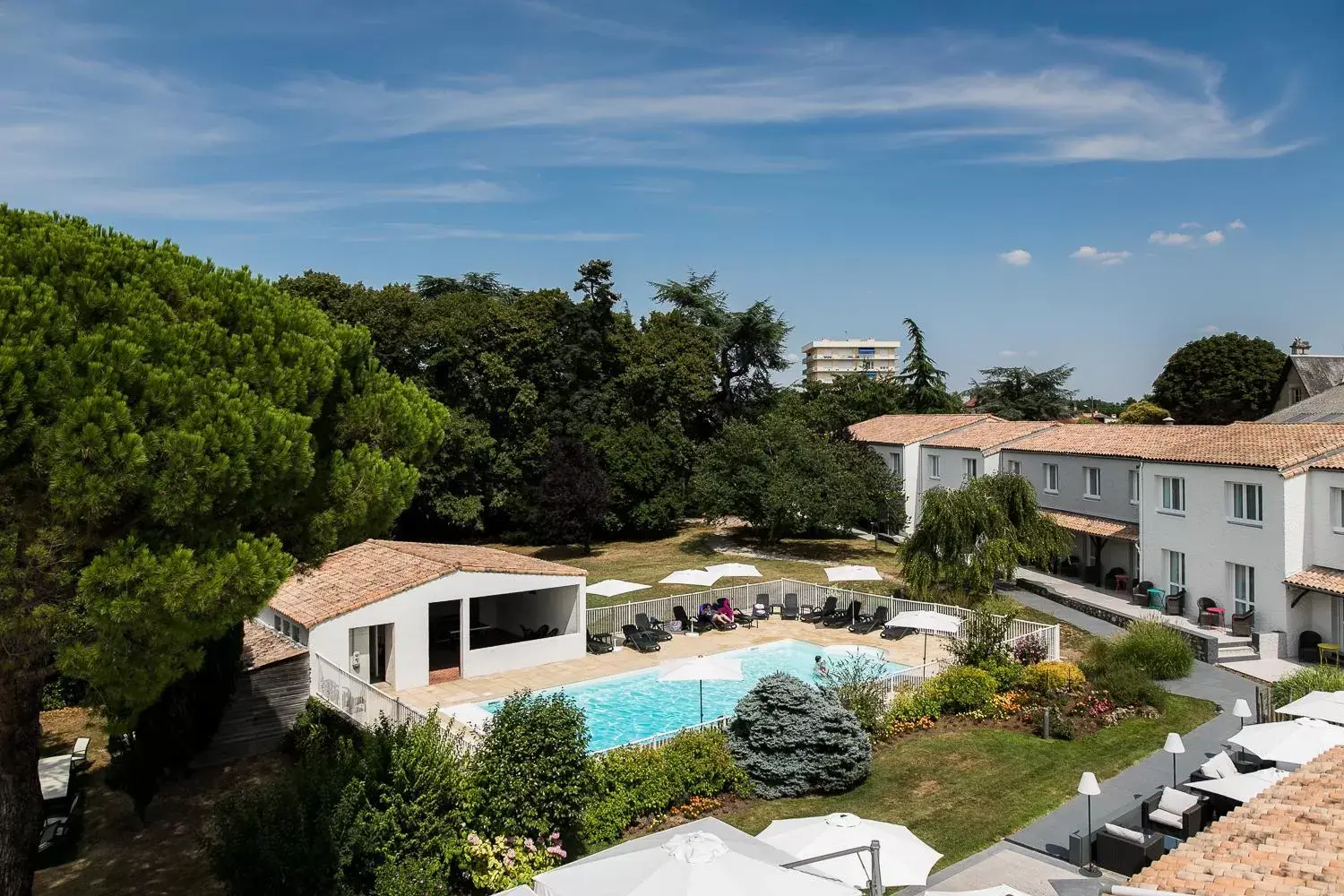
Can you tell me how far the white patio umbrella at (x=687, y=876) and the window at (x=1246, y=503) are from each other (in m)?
23.4

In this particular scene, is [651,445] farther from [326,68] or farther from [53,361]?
[53,361]

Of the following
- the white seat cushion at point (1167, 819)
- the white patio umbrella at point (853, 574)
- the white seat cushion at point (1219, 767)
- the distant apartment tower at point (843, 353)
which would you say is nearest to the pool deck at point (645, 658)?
the white patio umbrella at point (853, 574)

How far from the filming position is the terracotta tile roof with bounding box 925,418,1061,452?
41.5m

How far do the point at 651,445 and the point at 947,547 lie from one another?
2187cm

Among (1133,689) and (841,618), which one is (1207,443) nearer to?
(1133,689)

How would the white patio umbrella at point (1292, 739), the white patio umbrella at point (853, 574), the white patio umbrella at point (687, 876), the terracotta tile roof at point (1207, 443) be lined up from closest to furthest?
the white patio umbrella at point (687, 876) < the white patio umbrella at point (1292, 739) < the terracotta tile roof at point (1207, 443) < the white patio umbrella at point (853, 574)

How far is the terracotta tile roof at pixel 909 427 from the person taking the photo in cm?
4625

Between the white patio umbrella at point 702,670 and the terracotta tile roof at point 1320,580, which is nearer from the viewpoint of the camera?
the white patio umbrella at point 702,670

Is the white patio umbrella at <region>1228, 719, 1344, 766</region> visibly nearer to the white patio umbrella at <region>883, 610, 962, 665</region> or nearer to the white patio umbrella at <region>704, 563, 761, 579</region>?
the white patio umbrella at <region>883, 610, 962, 665</region>

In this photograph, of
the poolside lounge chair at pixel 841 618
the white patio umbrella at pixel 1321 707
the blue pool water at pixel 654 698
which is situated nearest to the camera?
the white patio umbrella at pixel 1321 707

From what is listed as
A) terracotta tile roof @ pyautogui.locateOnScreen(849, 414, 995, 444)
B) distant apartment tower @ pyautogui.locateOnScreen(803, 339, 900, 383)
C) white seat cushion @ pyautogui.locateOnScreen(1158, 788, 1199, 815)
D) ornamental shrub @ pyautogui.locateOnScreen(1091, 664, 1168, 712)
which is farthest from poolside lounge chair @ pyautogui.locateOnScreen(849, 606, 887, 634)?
distant apartment tower @ pyautogui.locateOnScreen(803, 339, 900, 383)

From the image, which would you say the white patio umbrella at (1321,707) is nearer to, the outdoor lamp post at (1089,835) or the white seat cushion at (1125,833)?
the white seat cushion at (1125,833)

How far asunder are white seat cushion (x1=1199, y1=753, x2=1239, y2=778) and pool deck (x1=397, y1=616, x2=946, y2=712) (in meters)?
9.71

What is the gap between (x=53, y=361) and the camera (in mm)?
8844
